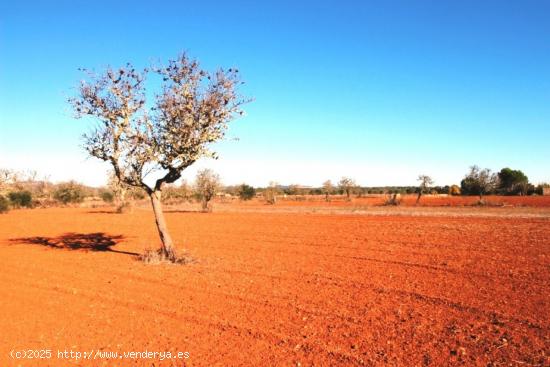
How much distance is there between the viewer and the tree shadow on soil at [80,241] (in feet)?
59.9

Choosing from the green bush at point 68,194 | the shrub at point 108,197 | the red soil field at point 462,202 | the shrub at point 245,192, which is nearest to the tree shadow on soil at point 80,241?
the red soil field at point 462,202

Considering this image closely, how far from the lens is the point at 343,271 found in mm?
11945

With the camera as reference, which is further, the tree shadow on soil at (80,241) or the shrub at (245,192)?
the shrub at (245,192)

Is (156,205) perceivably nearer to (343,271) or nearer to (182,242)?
(182,242)

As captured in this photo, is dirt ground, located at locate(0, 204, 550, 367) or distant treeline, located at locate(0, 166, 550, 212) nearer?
dirt ground, located at locate(0, 204, 550, 367)

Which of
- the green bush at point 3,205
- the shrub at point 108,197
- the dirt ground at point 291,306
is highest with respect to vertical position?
the shrub at point 108,197

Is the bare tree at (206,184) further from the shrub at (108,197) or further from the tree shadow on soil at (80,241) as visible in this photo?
the shrub at (108,197)

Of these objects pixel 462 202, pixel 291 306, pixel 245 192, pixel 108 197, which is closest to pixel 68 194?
pixel 108 197

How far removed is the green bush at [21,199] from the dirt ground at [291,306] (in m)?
57.7

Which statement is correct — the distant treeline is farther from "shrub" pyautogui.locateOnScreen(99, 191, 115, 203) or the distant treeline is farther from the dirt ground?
the dirt ground

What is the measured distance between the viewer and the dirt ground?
6238 mm

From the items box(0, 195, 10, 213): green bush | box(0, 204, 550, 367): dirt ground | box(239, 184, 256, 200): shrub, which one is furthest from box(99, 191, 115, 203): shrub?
box(0, 204, 550, 367): dirt ground

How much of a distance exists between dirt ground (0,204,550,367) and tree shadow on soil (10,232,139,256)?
6.34ft

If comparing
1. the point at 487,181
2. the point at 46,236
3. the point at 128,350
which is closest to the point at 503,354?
the point at 128,350
